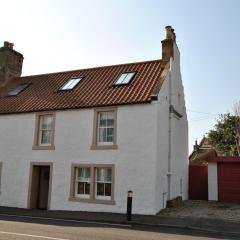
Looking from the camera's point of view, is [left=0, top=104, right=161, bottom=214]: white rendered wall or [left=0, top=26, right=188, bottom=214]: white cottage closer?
[left=0, top=104, right=161, bottom=214]: white rendered wall

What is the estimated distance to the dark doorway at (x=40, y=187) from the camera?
19.7m

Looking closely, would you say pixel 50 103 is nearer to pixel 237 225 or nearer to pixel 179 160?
pixel 179 160

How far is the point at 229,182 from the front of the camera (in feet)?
71.7

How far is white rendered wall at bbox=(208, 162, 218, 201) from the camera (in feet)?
72.9

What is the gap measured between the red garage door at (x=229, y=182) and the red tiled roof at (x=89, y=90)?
746 centimetres

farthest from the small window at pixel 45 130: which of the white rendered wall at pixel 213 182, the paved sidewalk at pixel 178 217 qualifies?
the white rendered wall at pixel 213 182

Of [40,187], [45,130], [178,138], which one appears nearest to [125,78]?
[178,138]

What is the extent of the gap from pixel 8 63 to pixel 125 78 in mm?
10350

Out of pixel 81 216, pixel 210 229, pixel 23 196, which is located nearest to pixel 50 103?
pixel 23 196

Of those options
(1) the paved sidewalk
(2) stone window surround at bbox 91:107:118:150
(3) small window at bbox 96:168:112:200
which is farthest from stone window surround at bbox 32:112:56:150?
(1) the paved sidewalk

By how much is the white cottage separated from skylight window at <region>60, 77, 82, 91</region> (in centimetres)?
10

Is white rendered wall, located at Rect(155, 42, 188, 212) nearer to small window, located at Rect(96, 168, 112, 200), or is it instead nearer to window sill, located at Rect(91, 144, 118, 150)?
window sill, located at Rect(91, 144, 118, 150)

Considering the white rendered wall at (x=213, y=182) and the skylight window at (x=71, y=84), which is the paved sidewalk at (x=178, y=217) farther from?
the skylight window at (x=71, y=84)

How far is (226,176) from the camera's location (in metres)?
22.0
